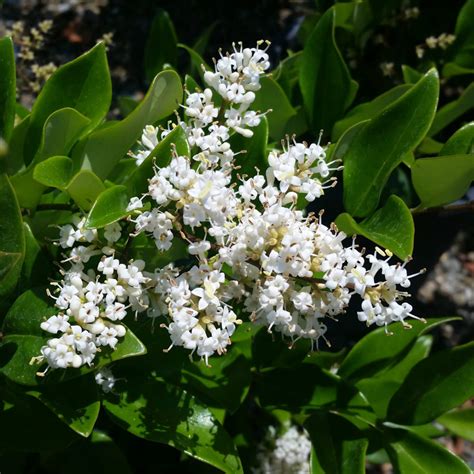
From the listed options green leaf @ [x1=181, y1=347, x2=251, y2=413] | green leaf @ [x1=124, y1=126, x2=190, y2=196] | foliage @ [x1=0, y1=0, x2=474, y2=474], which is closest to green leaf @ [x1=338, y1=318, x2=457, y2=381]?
foliage @ [x1=0, y1=0, x2=474, y2=474]

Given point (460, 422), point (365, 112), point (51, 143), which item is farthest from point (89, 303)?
point (460, 422)

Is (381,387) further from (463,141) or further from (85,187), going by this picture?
(85,187)

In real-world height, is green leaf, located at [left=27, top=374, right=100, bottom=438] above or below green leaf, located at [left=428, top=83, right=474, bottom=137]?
below

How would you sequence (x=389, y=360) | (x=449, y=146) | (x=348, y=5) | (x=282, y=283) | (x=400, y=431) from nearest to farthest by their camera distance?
(x=282, y=283), (x=449, y=146), (x=400, y=431), (x=389, y=360), (x=348, y=5)

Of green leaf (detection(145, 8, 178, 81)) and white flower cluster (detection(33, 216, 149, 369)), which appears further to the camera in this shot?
green leaf (detection(145, 8, 178, 81))

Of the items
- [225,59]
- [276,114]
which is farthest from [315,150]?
[276,114]

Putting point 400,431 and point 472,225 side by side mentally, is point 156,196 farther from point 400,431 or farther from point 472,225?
point 472,225

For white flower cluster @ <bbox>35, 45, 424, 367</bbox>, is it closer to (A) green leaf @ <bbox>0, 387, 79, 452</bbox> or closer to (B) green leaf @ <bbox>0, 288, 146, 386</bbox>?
(B) green leaf @ <bbox>0, 288, 146, 386</bbox>
